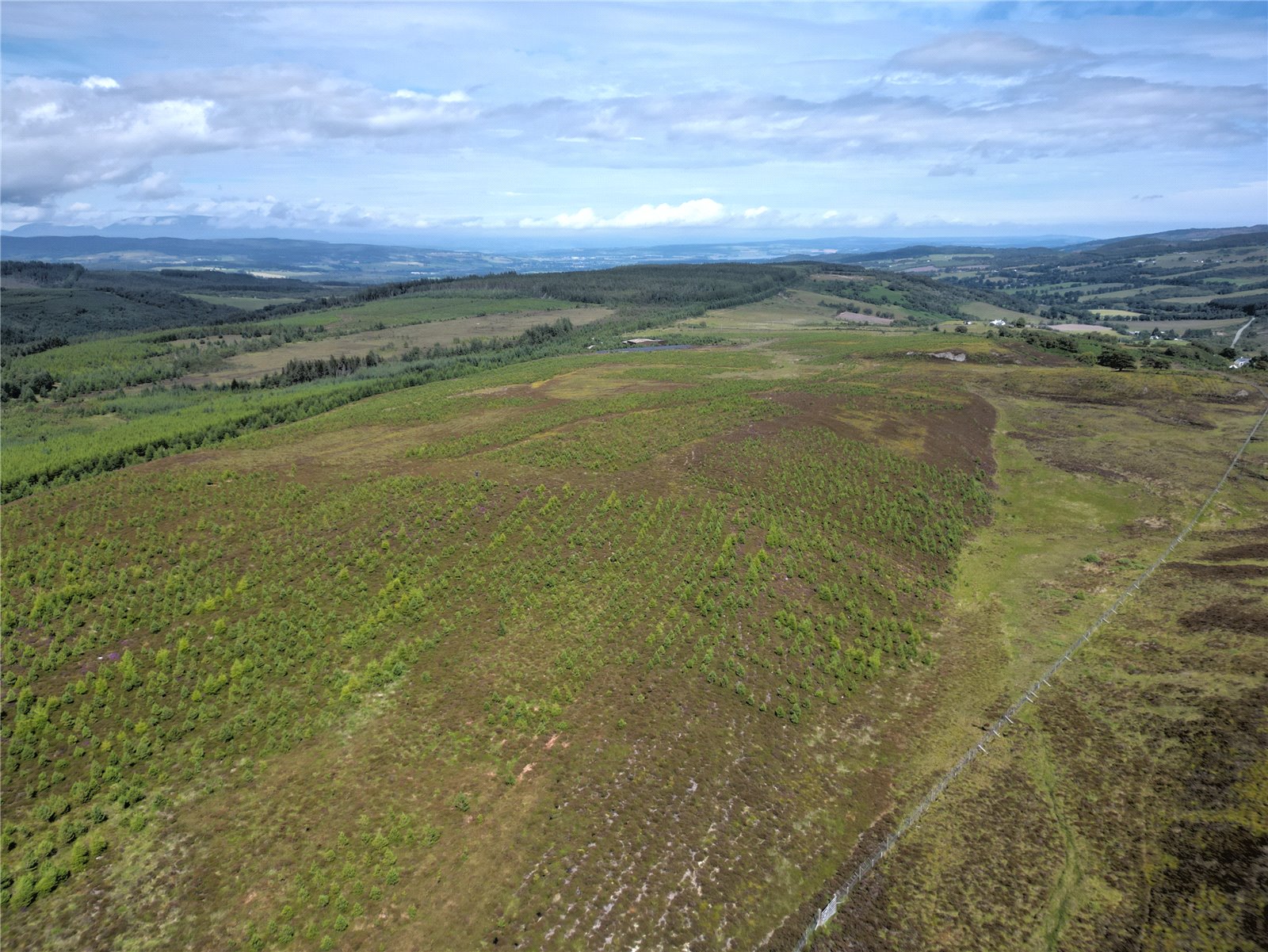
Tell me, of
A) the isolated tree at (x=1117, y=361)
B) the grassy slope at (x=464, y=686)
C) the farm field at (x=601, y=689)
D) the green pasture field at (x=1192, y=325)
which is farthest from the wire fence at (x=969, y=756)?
the green pasture field at (x=1192, y=325)

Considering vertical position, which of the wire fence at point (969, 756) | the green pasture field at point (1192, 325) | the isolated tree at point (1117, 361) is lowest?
the wire fence at point (969, 756)

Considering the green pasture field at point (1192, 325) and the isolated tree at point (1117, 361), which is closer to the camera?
the isolated tree at point (1117, 361)

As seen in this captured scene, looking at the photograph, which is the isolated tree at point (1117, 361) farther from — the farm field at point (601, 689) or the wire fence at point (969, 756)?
the wire fence at point (969, 756)

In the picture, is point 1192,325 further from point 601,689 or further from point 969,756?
point 601,689

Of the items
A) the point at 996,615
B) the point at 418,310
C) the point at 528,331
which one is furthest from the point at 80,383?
the point at 996,615

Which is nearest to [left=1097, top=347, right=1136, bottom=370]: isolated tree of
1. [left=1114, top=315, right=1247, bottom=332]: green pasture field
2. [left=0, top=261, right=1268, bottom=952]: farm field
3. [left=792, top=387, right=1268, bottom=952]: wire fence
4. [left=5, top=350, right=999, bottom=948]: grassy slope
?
[left=0, top=261, right=1268, bottom=952]: farm field

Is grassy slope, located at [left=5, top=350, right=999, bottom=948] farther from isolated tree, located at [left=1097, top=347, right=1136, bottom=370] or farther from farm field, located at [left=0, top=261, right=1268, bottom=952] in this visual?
isolated tree, located at [left=1097, top=347, right=1136, bottom=370]

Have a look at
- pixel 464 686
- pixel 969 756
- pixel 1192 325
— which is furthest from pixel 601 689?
pixel 1192 325
